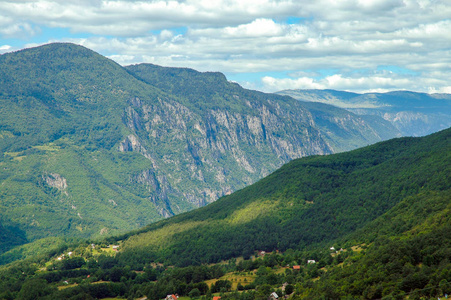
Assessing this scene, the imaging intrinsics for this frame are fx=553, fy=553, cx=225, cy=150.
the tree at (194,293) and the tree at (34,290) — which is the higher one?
the tree at (34,290)

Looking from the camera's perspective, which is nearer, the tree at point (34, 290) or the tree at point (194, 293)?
the tree at point (194, 293)

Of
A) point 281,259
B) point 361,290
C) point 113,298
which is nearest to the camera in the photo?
point 361,290

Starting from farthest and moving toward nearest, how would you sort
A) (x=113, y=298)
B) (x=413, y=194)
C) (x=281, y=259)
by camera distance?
1. (x=413, y=194)
2. (x=281, y=259)
3. (x=113, y=298)

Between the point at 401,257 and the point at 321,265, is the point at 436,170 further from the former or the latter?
the point at 401,257

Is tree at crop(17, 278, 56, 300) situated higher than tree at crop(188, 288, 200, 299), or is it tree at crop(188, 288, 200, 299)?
tree at crop(17, 278, 56, 300)

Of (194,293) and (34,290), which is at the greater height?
(34,290)

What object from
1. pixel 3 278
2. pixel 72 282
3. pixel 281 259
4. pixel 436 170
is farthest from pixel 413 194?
pixel 3 278

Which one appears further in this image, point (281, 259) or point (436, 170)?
point (436, 170)

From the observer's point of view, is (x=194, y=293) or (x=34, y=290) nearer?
(x=194, y=293)

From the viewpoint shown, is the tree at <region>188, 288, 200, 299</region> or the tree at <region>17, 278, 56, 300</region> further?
the tree at <region>17, 278, 56, 300</region>

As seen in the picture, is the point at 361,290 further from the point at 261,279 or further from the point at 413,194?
the point at 413,194

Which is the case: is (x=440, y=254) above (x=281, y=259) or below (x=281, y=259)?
above
